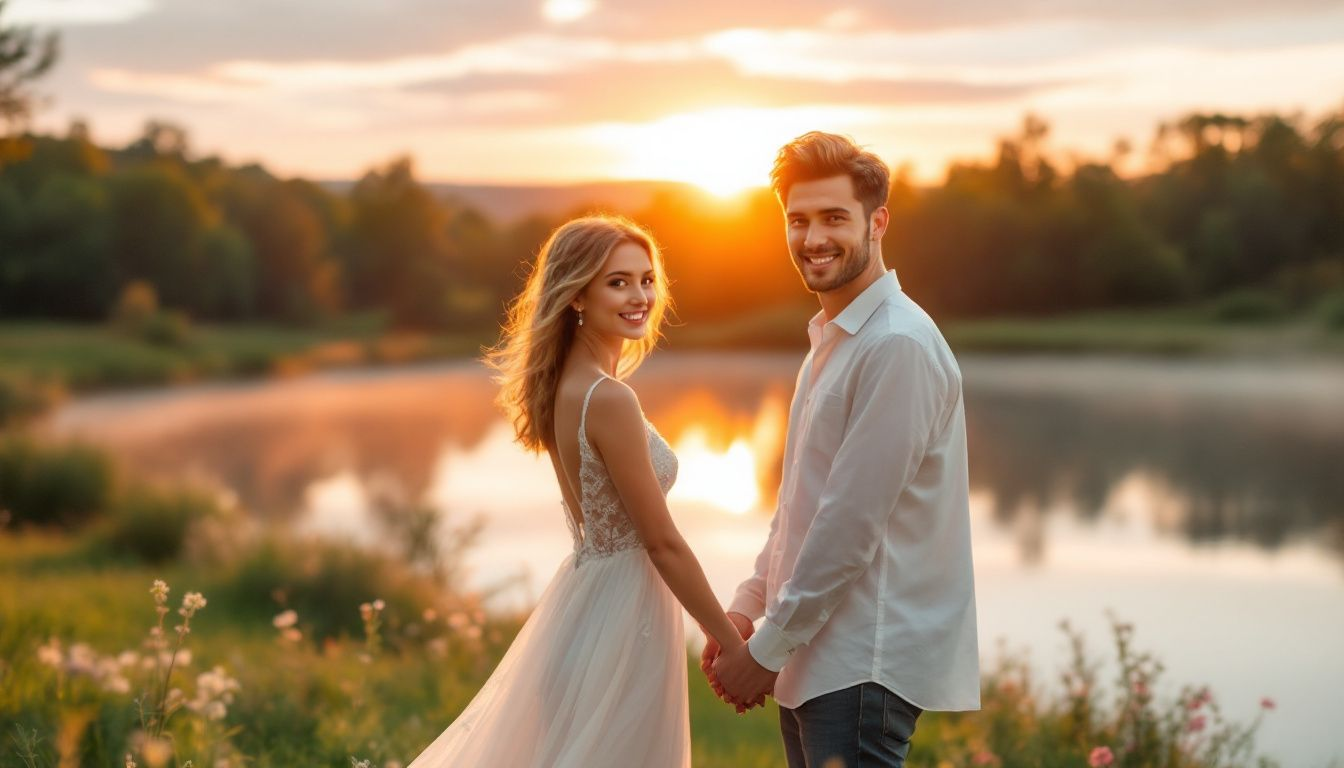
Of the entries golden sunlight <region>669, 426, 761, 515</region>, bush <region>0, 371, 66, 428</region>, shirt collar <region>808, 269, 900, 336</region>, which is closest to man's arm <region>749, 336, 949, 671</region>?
shirt collar <region>808, 269, 900, 336</region>

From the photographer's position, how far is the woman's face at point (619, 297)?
10.1 ft

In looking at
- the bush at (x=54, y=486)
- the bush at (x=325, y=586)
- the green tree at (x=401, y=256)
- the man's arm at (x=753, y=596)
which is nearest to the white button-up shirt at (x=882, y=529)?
the man's arm at (x=753, y=596)

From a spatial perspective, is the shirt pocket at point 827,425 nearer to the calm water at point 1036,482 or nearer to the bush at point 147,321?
the calm water at point 1036,482

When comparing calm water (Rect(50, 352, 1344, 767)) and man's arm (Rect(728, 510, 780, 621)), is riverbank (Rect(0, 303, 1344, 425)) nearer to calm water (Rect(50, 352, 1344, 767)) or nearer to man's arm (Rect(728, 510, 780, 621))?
calm water (Rect(50, 352, 1344, 767))

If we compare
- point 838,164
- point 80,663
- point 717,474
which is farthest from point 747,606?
point 717,474

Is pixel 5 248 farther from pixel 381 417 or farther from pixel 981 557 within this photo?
pixel 981 557

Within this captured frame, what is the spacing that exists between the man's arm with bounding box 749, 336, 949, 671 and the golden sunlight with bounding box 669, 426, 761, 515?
817 inches

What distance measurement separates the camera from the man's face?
283 centimetres

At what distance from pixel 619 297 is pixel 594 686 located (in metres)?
0.99

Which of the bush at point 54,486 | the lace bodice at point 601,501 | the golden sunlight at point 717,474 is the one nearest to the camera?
the lace bodice at point 601,501

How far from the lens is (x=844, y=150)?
9.34ft

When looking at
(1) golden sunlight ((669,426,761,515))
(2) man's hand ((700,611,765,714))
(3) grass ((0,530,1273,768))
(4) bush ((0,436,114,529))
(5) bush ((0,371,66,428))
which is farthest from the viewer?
(1) golden sunlight ((669,426,761,515))

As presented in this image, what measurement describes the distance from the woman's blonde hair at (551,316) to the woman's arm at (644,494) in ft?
0.68

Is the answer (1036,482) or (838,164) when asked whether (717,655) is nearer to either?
(838,164)
